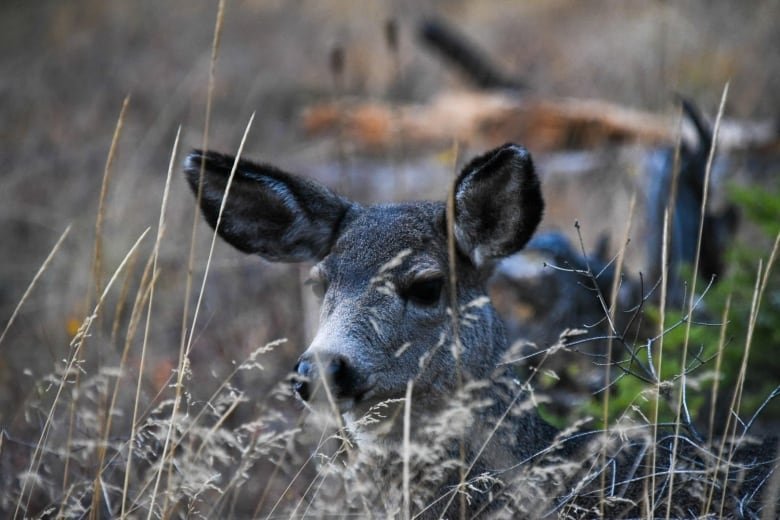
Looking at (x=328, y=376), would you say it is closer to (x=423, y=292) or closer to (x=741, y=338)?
(x=423, y=292)

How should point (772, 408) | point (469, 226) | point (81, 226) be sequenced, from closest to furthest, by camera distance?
1. point (469, 226)
2. point (772, 408)
3. point (81, 226)

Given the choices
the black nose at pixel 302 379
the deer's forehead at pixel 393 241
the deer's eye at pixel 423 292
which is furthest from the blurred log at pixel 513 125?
the black nose at pixel 302 379

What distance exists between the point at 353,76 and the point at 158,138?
12.5ft

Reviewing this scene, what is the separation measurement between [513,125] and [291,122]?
354cm

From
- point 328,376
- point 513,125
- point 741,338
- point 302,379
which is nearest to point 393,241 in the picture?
point 328,376

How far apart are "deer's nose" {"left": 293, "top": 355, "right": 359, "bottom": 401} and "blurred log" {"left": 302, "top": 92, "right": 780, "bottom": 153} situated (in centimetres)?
528

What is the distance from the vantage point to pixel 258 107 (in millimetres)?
12719

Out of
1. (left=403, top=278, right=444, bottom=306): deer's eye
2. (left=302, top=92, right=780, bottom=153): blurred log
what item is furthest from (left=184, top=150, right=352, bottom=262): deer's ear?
(left=302, top=92, right=780, bottom=153): blurred log

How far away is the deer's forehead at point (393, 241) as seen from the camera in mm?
3953

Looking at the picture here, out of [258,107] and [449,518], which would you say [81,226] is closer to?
[258,107]

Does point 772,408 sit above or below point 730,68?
below

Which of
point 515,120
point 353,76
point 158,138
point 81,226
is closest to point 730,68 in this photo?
point 515,120

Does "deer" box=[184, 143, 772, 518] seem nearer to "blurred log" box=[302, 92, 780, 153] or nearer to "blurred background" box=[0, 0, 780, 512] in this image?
"blurred background" box=[0, 0, 780, 512]

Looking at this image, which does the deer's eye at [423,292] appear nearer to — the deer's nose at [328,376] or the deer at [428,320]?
the deer at [428,320]
